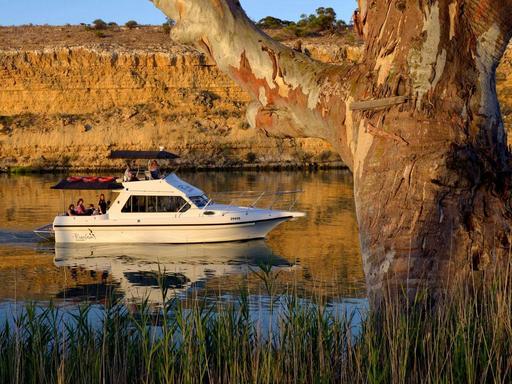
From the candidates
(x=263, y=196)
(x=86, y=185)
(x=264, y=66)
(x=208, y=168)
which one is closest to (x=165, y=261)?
(x=86, y=185)

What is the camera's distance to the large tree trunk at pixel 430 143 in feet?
22.7

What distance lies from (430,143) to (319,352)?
1.67 m

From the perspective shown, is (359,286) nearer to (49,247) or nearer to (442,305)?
(49,247)

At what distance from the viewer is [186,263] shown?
22.7m

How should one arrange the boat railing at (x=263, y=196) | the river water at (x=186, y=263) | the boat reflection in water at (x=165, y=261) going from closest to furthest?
the river water at (x=186, y=263), the boat reflection in water at (x=165, y=261), the boat railing at (x=263, y=196)

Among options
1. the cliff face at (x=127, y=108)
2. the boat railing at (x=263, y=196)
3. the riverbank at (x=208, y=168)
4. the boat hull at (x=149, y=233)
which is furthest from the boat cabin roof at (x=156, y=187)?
the cliff face at (x=127, y=108)

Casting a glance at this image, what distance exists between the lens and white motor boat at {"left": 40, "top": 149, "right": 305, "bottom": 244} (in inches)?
1005

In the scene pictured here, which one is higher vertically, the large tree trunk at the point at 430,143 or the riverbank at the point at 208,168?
the large tree trunk at the point at 430,143

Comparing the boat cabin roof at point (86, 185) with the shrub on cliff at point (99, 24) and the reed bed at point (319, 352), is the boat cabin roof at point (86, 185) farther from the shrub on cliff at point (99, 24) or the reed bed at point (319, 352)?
the shrub on cliff at point (99, 24)

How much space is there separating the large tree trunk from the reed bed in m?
0.28

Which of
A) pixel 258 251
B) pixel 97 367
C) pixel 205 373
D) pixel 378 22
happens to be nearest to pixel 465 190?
pixel 378 22

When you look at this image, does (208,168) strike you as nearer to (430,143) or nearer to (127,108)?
(127,108)

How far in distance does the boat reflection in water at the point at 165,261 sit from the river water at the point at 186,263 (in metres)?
0.02

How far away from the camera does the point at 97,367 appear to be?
6.61 m
